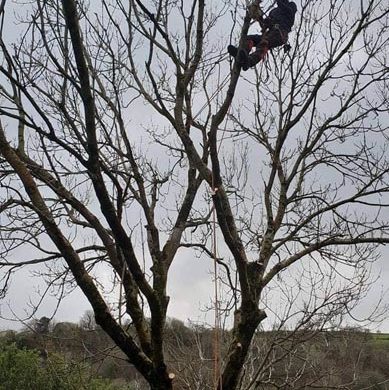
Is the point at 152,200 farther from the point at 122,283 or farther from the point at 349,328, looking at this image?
the point at 349,328

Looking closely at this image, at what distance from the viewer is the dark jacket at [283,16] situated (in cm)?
527

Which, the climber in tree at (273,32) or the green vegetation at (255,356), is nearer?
the climber in tree at (273,32)

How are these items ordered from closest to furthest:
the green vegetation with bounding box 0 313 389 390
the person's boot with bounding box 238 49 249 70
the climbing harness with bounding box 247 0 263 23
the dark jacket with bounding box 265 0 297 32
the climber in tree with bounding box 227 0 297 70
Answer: the person's boot with bounding box 238 49 249 70
the climbing harness with bounding box 247 0 263 23
the climber in tree with bounding box 227 0 297 70
the dark jacket with bounding box 265 0 297 32
the green vegetation with bounding box 0 313 389 390

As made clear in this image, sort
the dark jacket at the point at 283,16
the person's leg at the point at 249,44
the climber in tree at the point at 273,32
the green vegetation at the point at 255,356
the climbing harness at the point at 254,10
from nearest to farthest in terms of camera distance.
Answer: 1. the climbing harness at the point at 254,10
2. the person's leg at the point at 249,44
3. the climber in tree at the point at 273,32
4. the dark jacket at the point at 283,16
5. the green vegetation at the point at 255,356

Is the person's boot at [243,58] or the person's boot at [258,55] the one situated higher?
the person's boot at [258,55]

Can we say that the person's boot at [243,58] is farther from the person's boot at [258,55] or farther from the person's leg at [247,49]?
the person's boot at [258,55]

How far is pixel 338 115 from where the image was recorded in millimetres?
5980

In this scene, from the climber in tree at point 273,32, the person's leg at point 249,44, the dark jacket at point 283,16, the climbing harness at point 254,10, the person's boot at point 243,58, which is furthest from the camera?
the dark jacket at point 283,16

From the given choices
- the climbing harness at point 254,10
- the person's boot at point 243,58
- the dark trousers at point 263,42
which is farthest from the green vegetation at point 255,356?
the climbing harness at point 254,10

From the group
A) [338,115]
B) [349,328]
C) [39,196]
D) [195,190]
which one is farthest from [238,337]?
[349,328]

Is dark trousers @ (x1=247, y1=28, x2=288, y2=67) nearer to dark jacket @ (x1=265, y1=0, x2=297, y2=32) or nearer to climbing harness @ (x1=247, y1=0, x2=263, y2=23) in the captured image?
dark jacket @ (x1=265, y1=0, x2=297, y2=32)

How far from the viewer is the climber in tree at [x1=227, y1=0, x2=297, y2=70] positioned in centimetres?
507

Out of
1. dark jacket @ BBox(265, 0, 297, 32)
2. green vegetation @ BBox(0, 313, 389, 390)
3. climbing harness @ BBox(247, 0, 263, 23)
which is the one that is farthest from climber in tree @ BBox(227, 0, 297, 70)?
green vegetation @ BBox(0, 313, 389, 390)

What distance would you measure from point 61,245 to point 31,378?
1409cm
